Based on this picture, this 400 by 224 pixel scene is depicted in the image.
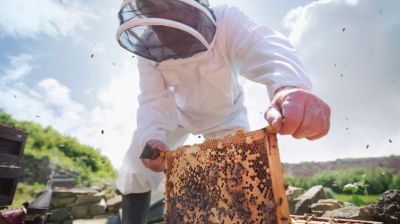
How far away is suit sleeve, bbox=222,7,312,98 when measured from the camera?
A: 2.08 meters

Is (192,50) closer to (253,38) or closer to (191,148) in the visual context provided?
(253,38)

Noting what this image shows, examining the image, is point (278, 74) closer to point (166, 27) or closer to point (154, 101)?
point (166, 27)

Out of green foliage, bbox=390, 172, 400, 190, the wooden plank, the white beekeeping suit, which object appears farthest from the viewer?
green foliage, bbox=390, 172, 400, 190

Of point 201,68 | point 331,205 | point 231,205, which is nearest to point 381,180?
point 331,205

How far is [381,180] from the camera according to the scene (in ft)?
33.5

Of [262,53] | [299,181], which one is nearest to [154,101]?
[262,53]

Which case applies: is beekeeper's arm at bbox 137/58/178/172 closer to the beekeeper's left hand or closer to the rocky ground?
the beekeeper's left hand

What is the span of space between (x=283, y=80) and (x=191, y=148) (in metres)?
0.87

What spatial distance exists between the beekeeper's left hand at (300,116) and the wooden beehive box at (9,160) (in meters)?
3.92

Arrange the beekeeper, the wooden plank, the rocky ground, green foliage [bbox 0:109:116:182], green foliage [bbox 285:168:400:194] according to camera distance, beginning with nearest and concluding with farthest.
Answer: the wooden plank
the beekeeper
the rocky ground
green foliage [bbox 285:168:400:194]
green foliage [bbox 0:109:116:182]

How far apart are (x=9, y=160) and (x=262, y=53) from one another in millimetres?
3865

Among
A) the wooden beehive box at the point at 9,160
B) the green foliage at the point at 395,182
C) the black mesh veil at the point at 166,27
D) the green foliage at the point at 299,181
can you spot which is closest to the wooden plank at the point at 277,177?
the black mesh veil at the point at 166,27

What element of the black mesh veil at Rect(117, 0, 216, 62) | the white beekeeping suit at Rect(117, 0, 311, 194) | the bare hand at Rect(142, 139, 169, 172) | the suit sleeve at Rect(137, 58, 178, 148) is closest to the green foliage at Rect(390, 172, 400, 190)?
the white beekeeping suit at Rect(117, 0, 311, 194)

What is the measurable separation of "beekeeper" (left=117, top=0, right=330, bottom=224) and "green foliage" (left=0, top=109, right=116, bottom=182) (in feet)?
45.7
